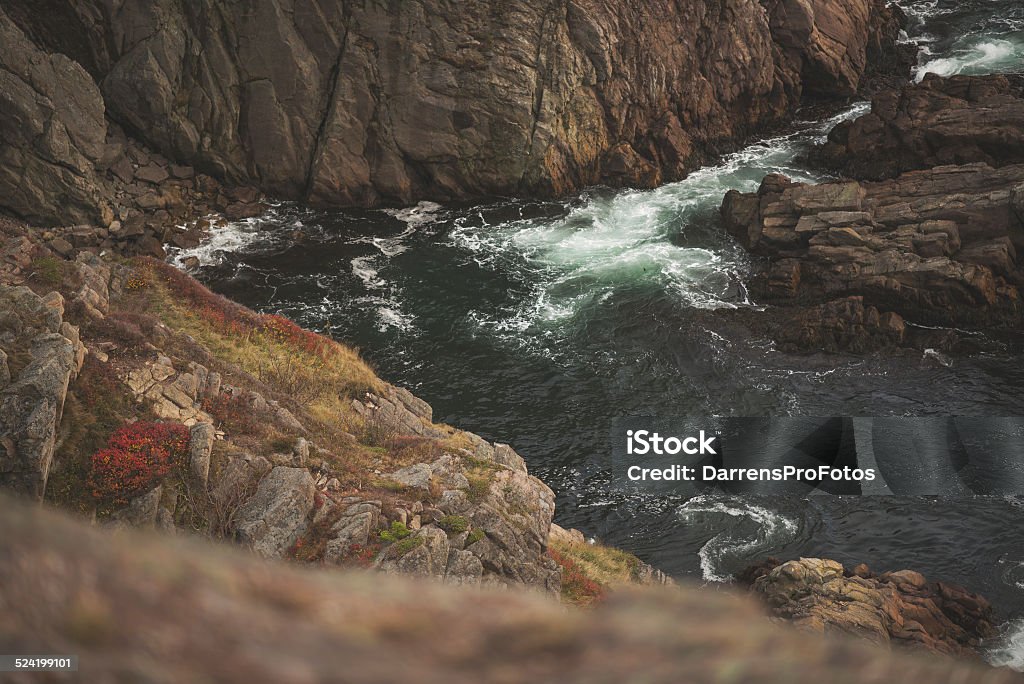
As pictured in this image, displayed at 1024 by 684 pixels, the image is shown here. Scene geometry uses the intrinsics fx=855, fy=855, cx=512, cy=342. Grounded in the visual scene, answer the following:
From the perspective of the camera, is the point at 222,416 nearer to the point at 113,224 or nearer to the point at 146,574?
A: the point at 146,574

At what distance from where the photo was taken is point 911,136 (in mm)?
53156

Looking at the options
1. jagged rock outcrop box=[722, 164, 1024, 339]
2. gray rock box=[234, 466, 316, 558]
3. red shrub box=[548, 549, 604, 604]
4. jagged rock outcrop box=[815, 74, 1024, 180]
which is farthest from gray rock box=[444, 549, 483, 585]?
jagged rock outcrop box=[815, 74, 1024, 180]

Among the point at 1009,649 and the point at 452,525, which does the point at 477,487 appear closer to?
the point at 452,525

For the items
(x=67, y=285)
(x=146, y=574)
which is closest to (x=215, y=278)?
(x=67, y=285)

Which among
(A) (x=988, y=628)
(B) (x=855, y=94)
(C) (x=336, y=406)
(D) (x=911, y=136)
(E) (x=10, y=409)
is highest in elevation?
(B) (x=855, y=94)

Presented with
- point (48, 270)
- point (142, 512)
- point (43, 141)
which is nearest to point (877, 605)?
point (142, 512)

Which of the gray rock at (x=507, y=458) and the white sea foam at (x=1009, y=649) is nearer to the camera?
the white sea foam at (x=1009, y=649)

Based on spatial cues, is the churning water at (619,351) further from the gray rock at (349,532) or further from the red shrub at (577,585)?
the gray rock at (349,532)

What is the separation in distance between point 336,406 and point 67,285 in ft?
32.2

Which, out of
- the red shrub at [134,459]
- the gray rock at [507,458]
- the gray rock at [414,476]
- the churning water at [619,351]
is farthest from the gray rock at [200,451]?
the churning water at [619,351]

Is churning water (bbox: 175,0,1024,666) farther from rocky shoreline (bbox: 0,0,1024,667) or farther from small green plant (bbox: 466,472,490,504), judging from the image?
small green plant (bbox: 466,472,490,504)

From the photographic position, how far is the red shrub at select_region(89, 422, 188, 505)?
1959 centimetres

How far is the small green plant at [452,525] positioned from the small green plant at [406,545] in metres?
1.34

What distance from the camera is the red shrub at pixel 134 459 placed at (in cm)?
1959
